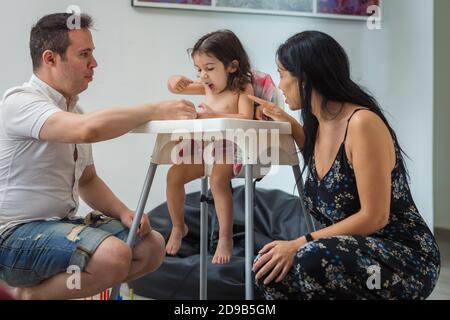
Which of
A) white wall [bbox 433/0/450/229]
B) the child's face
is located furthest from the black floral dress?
white wall [bbox 433/0/450/229]

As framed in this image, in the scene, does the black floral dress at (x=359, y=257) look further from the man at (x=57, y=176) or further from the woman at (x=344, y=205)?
the man at (x=57, y=176)

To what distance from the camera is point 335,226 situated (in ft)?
4.28

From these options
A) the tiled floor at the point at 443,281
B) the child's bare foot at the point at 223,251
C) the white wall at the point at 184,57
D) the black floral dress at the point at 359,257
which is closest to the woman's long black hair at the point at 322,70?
the black floral dress at the point at 359,257

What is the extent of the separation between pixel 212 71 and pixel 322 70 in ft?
1.99

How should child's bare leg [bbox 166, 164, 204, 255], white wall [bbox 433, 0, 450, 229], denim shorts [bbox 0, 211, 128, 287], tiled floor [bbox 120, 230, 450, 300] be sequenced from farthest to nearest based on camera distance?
white wall [bbox 433, 0, 450, 229] < tiled floor [bbox 120, 230, 450, 300] < child's bare leg [bbox 166, 164, 204, 255] < denim shorts [bbox 0, 211, 128, 287]

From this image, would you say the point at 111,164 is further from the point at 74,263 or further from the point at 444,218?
the point at 444,218

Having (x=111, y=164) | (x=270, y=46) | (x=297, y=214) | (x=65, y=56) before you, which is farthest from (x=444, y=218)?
(x=65, y=56)

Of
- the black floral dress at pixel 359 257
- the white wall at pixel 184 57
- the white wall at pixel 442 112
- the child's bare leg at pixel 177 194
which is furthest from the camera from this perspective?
the white wall at pixel 442 112

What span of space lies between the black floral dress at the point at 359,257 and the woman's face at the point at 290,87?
0.16m

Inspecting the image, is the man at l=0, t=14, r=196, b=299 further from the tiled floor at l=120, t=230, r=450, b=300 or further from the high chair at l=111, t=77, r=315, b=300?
the tiled floor at l=120, t=230, r=450, b=300

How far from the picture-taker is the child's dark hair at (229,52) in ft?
6.29

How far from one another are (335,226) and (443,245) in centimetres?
270

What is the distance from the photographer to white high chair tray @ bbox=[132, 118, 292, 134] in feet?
4.27

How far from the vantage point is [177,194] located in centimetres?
200
